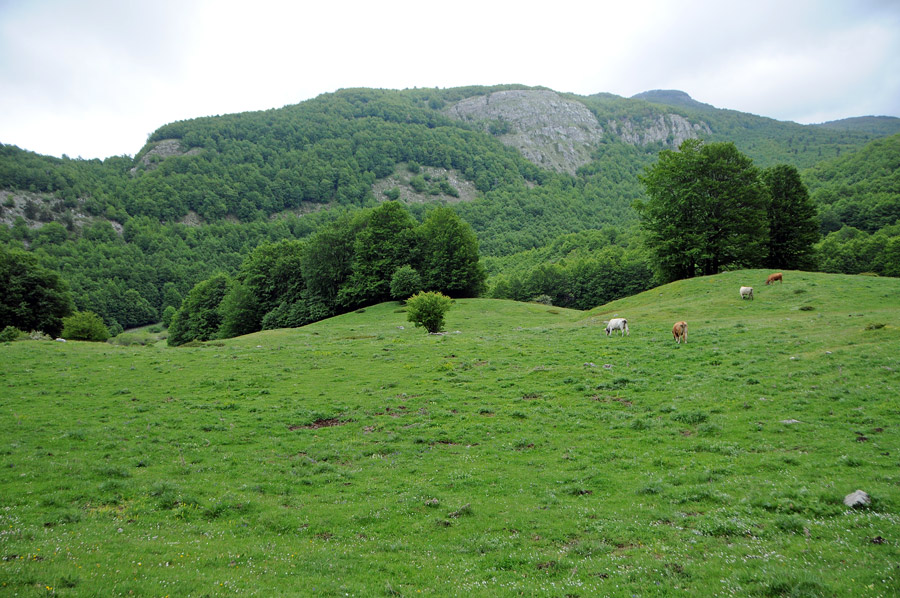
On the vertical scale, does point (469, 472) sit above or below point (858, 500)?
below

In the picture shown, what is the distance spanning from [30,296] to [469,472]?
74590mm

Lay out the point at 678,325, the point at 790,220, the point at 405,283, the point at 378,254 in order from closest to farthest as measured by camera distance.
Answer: the point at 678,325, the point at 790,220, the point at 405,283, the point at 378,254

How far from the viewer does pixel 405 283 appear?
224ft

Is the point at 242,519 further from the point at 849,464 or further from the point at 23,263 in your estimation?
the point at 23,263

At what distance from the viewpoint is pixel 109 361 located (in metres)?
27.8

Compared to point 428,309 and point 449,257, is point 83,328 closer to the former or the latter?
point 428,309

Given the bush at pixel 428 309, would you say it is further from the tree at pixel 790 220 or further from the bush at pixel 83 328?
the tree at pixel 790 220

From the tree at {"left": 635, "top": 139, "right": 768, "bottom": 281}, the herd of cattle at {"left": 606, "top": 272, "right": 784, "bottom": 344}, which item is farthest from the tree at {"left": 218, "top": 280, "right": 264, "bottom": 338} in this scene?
the tree at {"left": 635, "top": 139, "right": 768, "bottom": 281}

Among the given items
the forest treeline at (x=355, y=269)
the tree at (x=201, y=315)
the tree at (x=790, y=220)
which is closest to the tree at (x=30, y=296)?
the forest treeline at (x=355, y=269)

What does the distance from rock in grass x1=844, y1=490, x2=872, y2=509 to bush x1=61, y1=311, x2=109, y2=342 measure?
66.0 metres

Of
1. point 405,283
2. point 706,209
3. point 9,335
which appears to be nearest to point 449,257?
point 405,283

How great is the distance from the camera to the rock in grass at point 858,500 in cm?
847

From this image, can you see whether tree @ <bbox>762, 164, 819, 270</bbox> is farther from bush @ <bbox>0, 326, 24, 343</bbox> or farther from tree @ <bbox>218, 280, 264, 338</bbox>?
bush @ <bbox>0, 326, 24, 343</bbox>

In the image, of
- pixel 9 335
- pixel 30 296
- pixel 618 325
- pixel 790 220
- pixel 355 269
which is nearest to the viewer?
pixel 618 325
